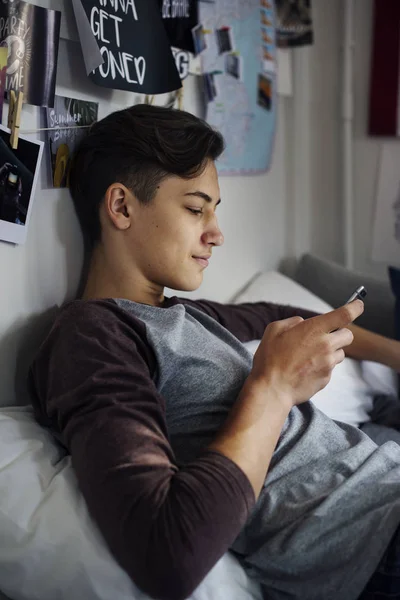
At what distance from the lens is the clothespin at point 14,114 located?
3.15 feet

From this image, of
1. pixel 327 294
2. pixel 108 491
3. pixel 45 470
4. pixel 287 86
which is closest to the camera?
pixel 108 491

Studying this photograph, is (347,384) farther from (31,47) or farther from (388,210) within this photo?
(388,210)

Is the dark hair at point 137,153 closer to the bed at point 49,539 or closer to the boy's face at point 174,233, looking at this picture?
the boy's face at point 174,233

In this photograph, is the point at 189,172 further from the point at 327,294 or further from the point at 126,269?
the point at 327,294

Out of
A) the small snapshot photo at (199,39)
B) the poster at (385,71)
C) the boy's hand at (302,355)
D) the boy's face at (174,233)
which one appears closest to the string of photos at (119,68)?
the small snapshot photo at (199,39)

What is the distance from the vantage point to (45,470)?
2.84ft

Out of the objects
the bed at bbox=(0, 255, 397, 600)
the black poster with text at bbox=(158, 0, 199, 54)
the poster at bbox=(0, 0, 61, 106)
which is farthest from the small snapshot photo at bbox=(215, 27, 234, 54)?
the bed at bbox=(0, 255, 397, 600)

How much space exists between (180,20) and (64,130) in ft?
1.51

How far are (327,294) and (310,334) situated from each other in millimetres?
1000

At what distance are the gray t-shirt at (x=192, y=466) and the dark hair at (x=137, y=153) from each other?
21cm

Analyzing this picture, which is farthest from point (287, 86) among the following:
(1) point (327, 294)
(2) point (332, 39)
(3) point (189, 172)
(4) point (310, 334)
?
(4) point (310, 334)

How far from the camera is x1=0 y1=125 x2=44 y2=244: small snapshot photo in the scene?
0.96 m

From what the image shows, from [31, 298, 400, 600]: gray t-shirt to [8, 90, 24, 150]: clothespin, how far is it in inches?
10.1

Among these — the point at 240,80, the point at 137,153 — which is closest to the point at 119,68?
the point at 137,153
